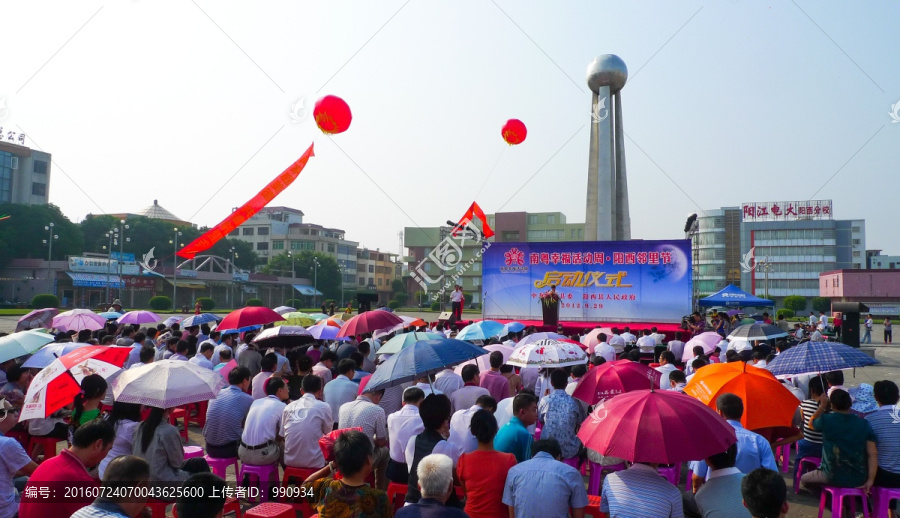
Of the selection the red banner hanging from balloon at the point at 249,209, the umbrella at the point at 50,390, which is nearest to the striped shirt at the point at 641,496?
the umbrella at the point at 50,390

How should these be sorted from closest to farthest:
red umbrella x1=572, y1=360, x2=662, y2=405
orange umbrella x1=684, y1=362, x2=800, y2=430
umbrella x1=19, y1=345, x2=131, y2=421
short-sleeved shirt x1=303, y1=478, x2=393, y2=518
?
short-sleeved shirt x1=303, y1=478, x2=393, y2=518 → orange umbrella x1=684, y1=362, x2=800, y2=430 → umbrella x1=19, y1=345, x2=131, y2=421 → red umbrella x1=572, y1=360, x2=662, y2=405

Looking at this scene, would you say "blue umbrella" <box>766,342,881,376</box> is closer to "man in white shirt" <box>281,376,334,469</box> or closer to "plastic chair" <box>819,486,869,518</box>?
"plastic chair" <box>819,486,869,518</box>

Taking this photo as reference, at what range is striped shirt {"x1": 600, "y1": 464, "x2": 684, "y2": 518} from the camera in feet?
10.4

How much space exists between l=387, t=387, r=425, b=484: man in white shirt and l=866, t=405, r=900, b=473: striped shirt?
3.27m

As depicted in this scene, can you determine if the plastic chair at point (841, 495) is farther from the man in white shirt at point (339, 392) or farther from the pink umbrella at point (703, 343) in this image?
the pink umbrella at point (703, 343)

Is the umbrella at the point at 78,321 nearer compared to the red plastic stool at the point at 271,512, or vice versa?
the red plastic stool at the point at 271,512

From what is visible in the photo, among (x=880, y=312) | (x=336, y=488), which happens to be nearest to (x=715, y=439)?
(x=336, y=488)

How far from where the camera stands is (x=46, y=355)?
716cm

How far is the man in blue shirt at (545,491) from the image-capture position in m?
3.32

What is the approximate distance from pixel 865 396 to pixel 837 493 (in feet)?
3.74

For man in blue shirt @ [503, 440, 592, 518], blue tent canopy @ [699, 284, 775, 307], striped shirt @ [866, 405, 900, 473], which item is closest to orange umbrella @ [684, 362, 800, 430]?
striped shirt @ [866, 405, 900, 473]

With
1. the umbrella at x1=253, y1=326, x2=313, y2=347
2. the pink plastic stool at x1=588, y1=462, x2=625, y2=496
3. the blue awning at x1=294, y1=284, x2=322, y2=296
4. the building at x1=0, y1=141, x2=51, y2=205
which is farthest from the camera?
the blue awning at x1=294, y1=284, x2=322, y2=296

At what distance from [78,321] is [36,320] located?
4.65 ft

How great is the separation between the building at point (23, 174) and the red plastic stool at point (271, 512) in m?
60.3
